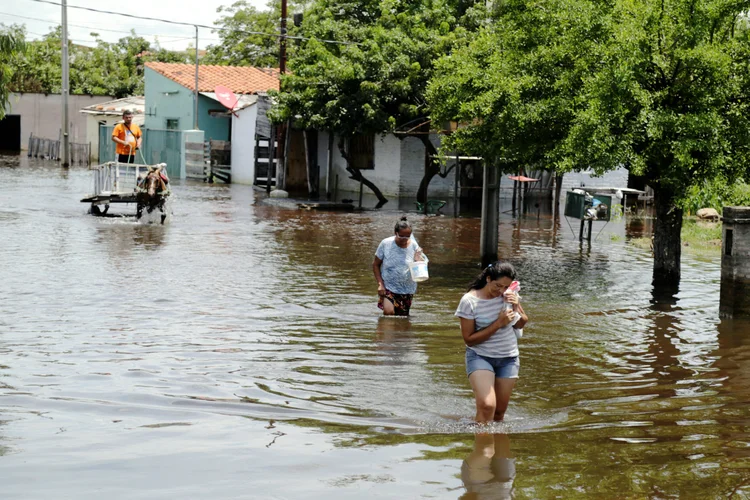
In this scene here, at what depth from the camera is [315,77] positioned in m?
32.0

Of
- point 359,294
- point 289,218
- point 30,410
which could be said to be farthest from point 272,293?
point 289,218

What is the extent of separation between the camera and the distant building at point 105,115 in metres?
49.7

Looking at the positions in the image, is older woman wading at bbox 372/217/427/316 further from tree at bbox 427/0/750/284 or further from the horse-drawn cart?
the horse-drawn cart

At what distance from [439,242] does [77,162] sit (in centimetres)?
3244

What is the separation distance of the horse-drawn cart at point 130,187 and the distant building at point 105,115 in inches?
1004

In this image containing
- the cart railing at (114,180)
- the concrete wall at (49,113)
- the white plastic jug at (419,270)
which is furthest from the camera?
the concrete wall at (49,113)

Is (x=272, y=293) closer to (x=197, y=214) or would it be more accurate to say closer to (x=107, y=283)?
(x=107, y=283)

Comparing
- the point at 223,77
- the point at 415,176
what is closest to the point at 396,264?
the point at 415,176

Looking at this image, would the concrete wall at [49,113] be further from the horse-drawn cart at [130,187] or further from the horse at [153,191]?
the horse at [153,191]

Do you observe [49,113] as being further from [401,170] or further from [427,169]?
[427,169]

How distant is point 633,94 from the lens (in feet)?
46.2

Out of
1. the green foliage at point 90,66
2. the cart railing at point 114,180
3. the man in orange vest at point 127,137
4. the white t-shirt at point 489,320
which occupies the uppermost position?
the green foliage at point 90,66

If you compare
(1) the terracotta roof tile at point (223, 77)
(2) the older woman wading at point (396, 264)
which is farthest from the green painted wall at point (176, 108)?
(2) the older woman wading at point (396, 264)

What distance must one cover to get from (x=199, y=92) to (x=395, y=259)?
32326 millimetres
